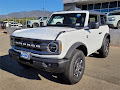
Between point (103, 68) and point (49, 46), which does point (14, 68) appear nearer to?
point (49, 46)

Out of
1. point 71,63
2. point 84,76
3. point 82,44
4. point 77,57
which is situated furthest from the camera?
point 84,76

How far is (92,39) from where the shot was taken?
4.01 meters

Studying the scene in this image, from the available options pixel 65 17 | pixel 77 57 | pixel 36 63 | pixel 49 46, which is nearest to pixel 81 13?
pixel 65 17

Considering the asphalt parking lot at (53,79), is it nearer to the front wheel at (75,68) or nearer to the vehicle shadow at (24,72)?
the vehicle shadow at (24,72)

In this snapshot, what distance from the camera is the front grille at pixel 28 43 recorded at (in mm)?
2879

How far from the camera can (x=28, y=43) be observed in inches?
120

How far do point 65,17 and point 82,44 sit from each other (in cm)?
148

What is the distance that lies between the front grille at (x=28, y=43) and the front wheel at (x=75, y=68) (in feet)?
2.49

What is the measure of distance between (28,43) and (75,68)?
4.12 feet

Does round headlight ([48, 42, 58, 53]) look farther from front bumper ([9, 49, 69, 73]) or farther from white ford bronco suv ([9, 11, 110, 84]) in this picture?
front bumper ([9, 49, 69, 73])

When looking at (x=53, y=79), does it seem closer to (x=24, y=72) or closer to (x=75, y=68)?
(x=75, y=68)

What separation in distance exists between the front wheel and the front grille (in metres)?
0.76

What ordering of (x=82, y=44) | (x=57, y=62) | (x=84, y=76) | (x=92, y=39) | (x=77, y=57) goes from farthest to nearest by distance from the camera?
1. (x=92, y=39)
2. (x=84, y=76)
3. (x=82, y=44)
4. (x=77, y=57)
5. (x=57, y=62)

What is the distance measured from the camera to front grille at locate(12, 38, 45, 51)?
113 inches
